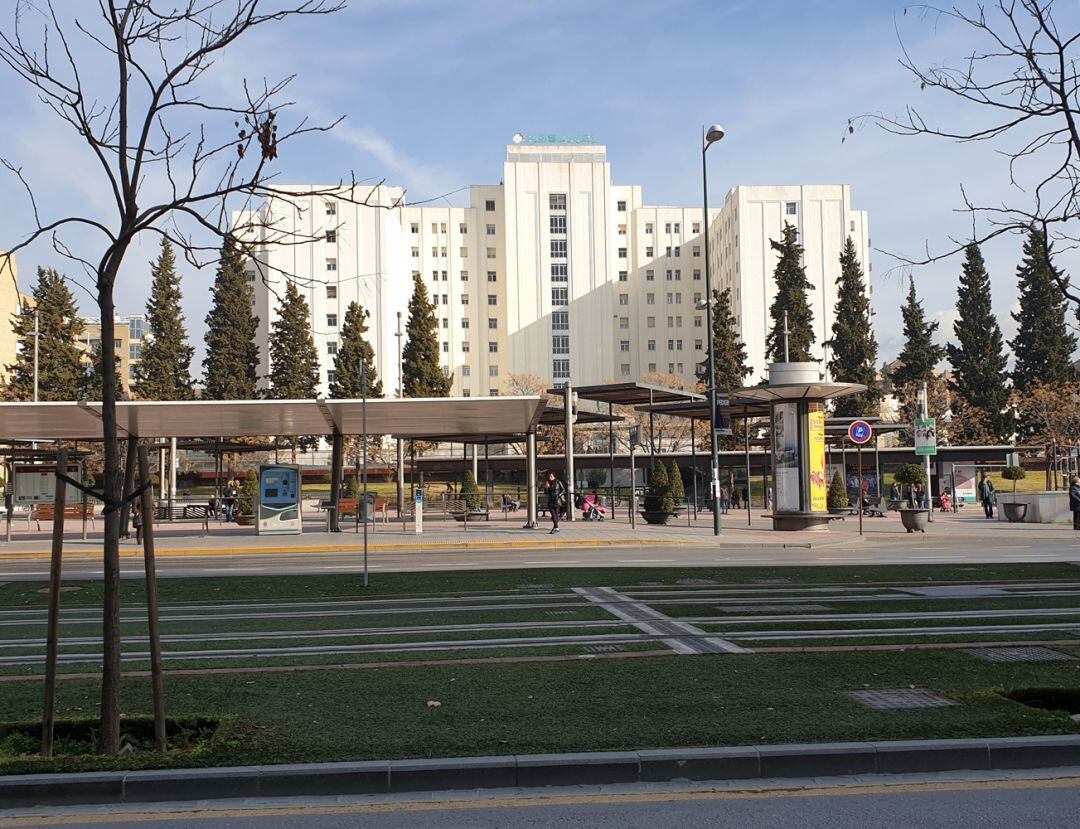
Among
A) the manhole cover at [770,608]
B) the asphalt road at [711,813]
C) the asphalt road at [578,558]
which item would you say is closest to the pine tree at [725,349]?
the asphalt road at [578,558]

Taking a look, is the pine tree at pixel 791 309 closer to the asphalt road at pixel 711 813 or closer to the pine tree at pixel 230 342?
the pine tree at pixel 230 342

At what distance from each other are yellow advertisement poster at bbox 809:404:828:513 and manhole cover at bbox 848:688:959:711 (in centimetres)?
2231

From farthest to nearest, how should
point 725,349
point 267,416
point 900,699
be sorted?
point 725,349 < point 267,416 < point 900,699

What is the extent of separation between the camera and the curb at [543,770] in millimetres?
5230

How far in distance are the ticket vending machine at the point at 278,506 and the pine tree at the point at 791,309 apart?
4773 centimetres

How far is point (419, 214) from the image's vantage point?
108m

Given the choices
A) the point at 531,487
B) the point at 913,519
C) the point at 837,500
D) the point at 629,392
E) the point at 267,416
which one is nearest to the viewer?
the point at 267,416

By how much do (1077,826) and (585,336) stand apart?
97811 millimetres

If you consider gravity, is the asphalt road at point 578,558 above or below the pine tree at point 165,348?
below

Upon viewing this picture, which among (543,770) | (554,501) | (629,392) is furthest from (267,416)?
(543,770)

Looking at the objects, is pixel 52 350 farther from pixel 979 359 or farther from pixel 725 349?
pixel 979 359

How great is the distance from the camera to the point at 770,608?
1211 centimetres

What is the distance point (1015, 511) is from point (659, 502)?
13.0 m

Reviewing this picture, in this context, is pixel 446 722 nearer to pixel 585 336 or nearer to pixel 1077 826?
pixel 1077 826
